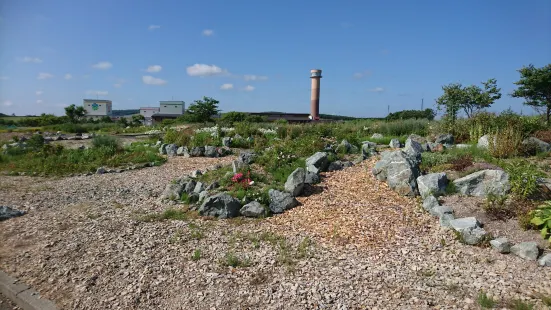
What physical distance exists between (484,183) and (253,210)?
3.94m

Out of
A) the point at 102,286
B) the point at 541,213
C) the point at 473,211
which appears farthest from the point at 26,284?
the point at 541,213

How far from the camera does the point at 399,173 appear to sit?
6.51 metres

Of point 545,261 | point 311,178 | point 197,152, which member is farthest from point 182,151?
point 545,261

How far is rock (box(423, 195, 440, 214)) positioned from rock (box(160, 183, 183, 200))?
4548mm

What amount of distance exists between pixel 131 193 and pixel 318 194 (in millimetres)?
4083

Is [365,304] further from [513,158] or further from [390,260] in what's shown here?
[513,158]

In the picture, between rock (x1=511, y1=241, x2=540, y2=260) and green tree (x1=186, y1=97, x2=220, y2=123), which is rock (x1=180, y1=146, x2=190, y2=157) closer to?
rock (x1=511, y1=241, x2=540, y2=260)

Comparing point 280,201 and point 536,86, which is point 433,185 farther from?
point 536,86

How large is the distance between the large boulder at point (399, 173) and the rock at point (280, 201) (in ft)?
6.35

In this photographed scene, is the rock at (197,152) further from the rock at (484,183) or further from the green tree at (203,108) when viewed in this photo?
the green tree at (203,108)

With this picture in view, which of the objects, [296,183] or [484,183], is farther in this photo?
[296,183]

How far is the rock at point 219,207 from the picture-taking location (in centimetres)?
582

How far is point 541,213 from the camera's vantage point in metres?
4.53

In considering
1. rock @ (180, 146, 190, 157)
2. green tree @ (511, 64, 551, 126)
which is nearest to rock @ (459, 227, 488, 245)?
rock @ (180, 146, 190, 157)
